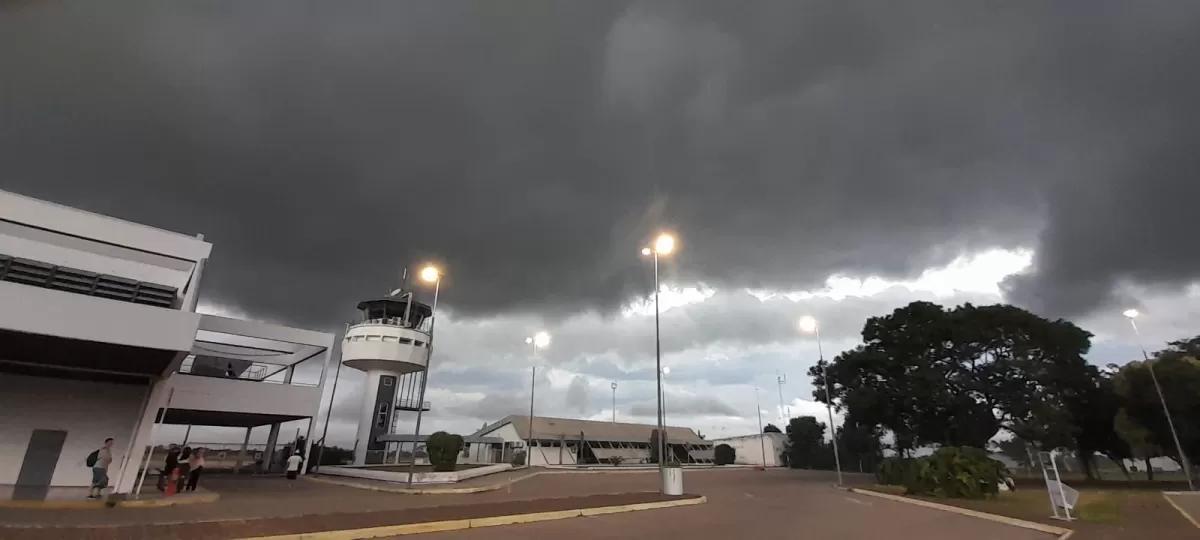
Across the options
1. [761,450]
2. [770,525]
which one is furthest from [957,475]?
[761,450]

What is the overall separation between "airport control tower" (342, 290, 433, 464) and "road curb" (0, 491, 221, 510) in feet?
96.6

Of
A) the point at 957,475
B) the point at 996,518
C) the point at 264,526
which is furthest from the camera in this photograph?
the point at 957,475

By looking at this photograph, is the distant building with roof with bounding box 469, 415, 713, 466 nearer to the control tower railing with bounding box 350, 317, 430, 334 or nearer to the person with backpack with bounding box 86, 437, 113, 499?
the control tower railing with bounding box 350, 317, 430, 334

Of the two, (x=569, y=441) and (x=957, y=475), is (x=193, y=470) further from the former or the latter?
(x=569, y=441)

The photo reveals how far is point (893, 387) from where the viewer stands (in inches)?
1475

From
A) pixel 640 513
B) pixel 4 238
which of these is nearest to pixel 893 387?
pixel 640 513

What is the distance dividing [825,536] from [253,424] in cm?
3709

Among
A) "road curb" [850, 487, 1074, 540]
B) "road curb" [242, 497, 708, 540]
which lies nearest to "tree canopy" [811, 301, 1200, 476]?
"road curb" [850, 487, 1074, 540]

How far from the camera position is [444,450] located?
28594 mm

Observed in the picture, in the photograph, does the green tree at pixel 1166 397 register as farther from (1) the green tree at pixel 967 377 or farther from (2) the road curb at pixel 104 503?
(2) the road curb at pixel 104 503

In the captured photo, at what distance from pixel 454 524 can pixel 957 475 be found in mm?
19188

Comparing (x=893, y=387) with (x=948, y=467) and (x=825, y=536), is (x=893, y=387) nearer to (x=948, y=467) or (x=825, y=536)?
(x=948, y=467)

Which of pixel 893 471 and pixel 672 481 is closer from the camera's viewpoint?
pixel 672 481

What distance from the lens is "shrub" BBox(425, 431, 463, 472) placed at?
28.6m
